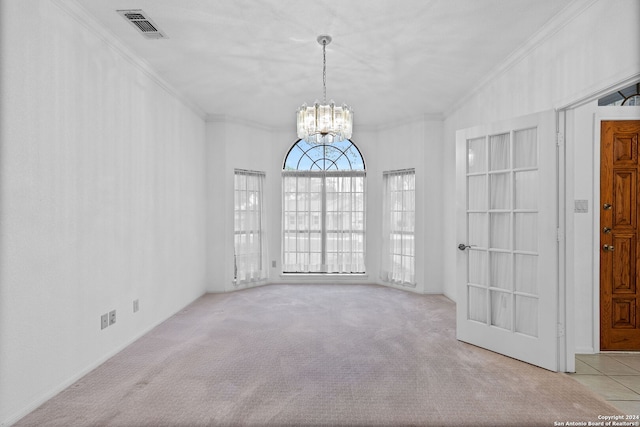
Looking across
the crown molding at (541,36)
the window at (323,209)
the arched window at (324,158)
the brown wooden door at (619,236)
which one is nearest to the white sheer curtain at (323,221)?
the window at (323,209)

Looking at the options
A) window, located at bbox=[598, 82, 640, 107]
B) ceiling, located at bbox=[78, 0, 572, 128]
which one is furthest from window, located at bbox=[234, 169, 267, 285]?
window, located at bbox=[598, 82, 640, 107]

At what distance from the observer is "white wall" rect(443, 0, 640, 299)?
2.27 meters

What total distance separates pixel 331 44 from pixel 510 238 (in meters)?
2.46

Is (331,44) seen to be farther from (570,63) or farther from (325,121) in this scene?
(570,63)

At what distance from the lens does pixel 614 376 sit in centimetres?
281

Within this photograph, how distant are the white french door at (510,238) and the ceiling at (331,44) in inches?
33.8

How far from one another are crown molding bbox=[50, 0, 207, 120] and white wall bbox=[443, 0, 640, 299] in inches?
150

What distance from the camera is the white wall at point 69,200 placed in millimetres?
2189

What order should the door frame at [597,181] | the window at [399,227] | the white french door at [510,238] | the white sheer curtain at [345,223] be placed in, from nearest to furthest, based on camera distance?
the white french door at [510,238] → the door frame at [597,181] → the window at [399,227] → the white sheer curtain at [345,223]

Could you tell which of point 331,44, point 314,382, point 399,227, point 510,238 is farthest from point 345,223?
point 314,382

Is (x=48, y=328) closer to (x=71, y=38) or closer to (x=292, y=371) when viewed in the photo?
(x=292, y=371)

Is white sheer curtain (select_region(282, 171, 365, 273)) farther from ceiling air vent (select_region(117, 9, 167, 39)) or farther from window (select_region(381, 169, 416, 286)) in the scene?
ceiling air vent (select_region(117, 9, 167, 39))

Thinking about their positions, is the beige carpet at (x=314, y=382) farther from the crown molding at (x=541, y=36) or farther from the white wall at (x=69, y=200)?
the crown molding at (x=541, y=36)

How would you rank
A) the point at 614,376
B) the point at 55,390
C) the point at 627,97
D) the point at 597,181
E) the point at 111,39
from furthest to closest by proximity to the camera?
the point at 627,97 → the point at 597,181 → the point at 111,39 → the point at 614,376 → the point at 55,390
